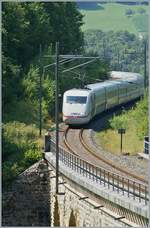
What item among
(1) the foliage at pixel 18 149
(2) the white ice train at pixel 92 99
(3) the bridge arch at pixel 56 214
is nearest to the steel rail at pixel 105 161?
(2) the white ice train at pixel 92 99

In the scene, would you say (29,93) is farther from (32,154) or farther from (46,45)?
(32,154)

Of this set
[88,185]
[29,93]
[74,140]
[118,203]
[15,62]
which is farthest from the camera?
[15,62]

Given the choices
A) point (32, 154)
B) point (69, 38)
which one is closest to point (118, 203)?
point (32, 154)

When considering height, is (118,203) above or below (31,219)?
above

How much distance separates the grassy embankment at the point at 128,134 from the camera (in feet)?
176

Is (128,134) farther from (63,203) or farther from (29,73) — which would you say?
(63,203)

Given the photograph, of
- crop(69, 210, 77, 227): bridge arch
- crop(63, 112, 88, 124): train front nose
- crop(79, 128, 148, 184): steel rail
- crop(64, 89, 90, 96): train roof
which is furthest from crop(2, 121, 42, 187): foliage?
crop(69, 210, 77, 227): bridge arch

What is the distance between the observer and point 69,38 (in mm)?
91688

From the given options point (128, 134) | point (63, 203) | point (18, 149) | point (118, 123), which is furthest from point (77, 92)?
point (63, 203)

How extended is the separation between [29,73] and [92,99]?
1280 cm

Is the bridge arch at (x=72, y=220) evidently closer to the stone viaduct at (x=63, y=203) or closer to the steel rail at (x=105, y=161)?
the stone viaduct at (x=63, y=203)

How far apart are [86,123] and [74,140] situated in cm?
659

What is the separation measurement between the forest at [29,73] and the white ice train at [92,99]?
6.77ft

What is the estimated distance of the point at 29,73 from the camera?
69.8 m
